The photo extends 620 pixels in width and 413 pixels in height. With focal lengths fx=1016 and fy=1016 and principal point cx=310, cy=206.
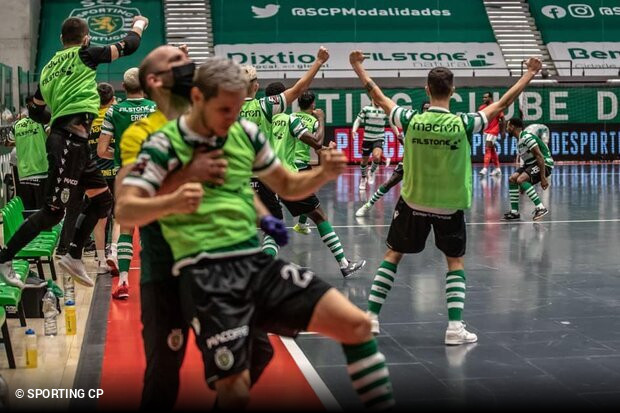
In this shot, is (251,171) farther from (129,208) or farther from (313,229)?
(313,229)

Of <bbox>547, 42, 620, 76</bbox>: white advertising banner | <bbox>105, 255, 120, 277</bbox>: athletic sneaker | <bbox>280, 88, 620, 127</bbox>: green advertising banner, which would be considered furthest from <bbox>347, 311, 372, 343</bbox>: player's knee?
<bbox>547, 42, 620, 76</bbox>: white advertising banner

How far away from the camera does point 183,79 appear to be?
16.1 feet

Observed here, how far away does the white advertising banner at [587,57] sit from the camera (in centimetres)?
3309

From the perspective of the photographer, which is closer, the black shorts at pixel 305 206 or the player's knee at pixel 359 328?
the player's knee at pixel 359 328

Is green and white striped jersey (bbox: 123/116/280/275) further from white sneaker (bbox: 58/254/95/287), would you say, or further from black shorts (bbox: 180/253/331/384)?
white sneaker (bbox: 58/254/95/287)

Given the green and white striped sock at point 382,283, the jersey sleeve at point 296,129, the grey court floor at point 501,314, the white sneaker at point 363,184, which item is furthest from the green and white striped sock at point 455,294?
the white sneaker at point 363,184

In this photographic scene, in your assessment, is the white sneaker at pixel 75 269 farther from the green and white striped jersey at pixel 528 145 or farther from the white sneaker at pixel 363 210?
the green and white striped jersey at pixel 528 145

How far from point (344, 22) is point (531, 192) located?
18.2 metres

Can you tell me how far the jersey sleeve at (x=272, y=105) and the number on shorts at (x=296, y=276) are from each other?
5272 millimetres

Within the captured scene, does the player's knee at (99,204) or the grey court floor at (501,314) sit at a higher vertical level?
the player's knee at (99,204)

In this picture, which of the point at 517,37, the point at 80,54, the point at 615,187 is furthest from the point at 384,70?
the point at 80,54

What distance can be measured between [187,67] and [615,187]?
19.0 metres

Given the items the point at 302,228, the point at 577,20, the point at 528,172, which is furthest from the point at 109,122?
the point at 577,20

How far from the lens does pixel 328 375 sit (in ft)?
23.0
